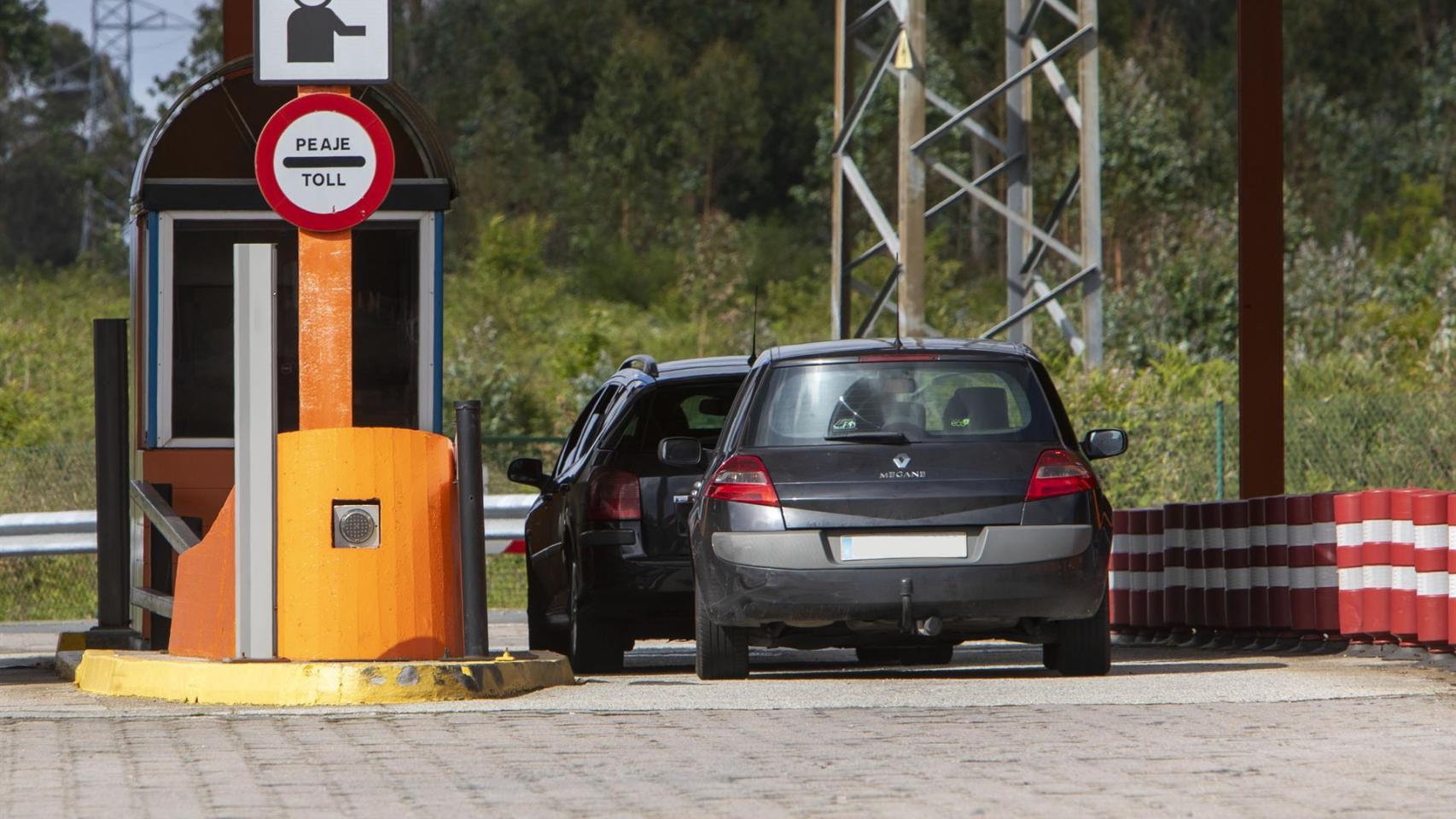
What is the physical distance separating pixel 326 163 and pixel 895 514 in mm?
2764

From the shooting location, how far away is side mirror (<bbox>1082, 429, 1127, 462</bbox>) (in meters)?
11.1

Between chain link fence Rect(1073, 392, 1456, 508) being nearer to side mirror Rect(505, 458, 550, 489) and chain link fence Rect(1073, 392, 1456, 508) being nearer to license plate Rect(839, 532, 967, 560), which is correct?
side mirror Rect(505, 458, 550, 489)

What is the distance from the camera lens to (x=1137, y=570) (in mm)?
15922

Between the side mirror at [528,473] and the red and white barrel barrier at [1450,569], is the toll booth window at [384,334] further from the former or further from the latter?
the red and white barrel barrier at [1450,569]

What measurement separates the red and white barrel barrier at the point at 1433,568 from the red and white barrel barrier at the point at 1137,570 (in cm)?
405

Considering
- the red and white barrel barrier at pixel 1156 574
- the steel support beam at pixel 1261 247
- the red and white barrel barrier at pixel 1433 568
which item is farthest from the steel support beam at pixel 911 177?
the red and white barrel barrier at pixel 1433 568

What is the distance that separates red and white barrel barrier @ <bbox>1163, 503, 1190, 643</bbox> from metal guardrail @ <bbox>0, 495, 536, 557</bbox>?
5.65m

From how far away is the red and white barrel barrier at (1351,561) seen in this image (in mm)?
12547

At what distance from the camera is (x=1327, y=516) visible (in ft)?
42.3

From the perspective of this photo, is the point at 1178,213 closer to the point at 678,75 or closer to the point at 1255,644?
the point at 678,75

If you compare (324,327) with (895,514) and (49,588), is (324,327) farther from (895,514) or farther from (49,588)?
(49,588)

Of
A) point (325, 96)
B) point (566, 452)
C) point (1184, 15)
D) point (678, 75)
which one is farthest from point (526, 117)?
point (325, 96)

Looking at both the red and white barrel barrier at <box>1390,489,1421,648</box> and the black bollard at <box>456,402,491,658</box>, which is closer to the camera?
the black bollard at <box>456,402,491,658</box>

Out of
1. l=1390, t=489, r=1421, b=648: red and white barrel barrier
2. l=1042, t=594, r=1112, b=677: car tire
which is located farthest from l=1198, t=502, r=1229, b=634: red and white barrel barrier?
l=1042, t=594, r=1112, b=677: car tire
